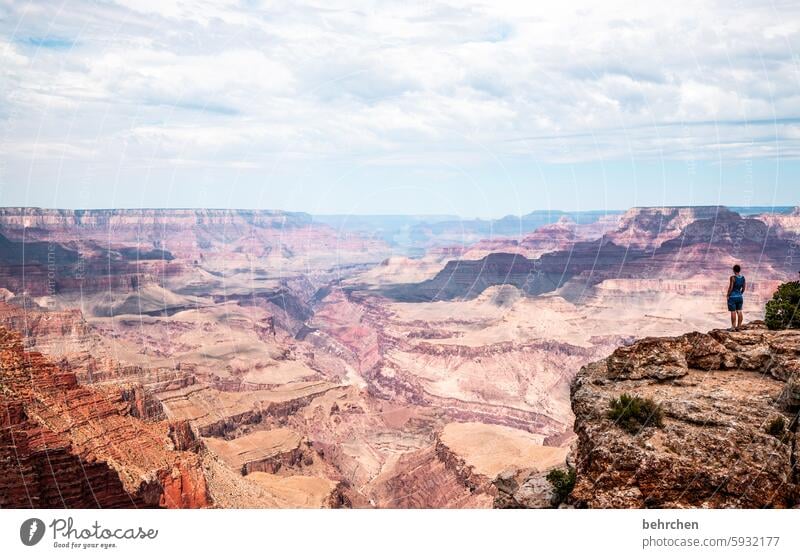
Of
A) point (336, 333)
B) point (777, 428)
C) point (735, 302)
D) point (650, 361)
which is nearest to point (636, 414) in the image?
point (650, 361)

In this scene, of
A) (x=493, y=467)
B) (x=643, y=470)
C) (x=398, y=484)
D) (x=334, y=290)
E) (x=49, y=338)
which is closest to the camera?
(x=643, y=470)

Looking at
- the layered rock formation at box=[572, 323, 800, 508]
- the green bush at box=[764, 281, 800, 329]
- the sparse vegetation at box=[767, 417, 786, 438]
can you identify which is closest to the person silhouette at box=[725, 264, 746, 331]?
the green bush at box=[764, 281, 800, 329]

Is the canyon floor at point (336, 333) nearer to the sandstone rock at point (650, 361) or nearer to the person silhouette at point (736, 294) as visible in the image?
the sandstone rock at point (650, 361)

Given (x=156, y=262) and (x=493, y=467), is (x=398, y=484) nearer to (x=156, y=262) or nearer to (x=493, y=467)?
(x=493, y=467)

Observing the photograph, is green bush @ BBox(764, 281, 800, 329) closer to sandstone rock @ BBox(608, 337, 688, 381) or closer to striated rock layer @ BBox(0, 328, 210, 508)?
sandstone rock @ BBox(608, 337, 688, 381)

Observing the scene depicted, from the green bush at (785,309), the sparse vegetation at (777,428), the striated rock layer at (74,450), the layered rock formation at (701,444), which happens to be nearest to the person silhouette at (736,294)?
the green bush at (785,309)
